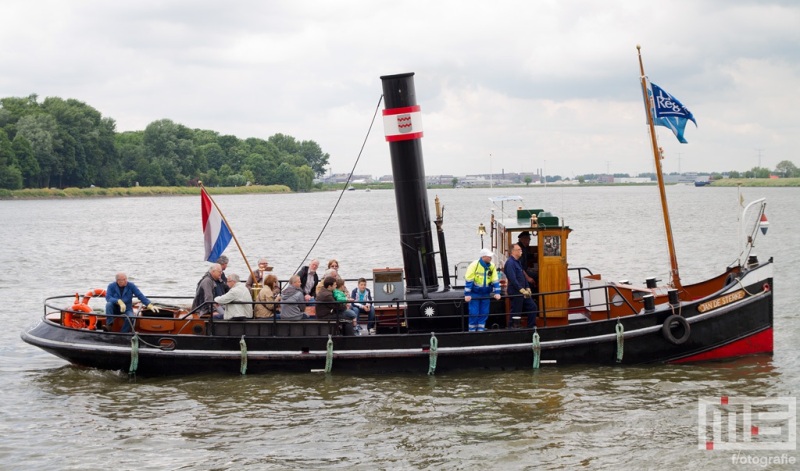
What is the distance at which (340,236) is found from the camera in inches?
2296

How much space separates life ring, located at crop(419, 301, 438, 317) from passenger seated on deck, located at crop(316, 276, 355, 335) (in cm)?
125

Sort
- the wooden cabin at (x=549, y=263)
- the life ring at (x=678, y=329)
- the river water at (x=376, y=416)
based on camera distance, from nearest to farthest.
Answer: the river water at (x=376, y=416), the life ring at (x=678, y=329), the wooden cabin at (x=549, y=263)

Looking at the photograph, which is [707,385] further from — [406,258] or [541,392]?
→ [406,258]

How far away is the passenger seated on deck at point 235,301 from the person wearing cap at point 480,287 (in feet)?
12.0

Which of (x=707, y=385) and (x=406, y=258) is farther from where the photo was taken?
(x=406, y=258)

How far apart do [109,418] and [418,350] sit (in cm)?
489

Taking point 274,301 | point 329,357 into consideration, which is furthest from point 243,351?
point 329,357

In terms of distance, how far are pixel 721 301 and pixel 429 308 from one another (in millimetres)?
4828

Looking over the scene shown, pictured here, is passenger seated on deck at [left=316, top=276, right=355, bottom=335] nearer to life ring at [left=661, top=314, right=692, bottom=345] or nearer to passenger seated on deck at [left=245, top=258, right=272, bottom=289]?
passenger seated on deck at [left=245, top=258, right=272, bottom=289]

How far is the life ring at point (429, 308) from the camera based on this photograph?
1469 centimetres

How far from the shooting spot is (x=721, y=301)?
14469 mm

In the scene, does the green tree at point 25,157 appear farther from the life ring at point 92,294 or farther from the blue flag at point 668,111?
the blue flag at point 668,111

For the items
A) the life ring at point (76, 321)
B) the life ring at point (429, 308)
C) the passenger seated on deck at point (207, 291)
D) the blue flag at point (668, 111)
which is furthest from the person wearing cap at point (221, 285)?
the blue flag at point (668, 111)

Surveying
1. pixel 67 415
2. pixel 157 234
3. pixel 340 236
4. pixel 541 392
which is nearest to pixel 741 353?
pixel 541 392
